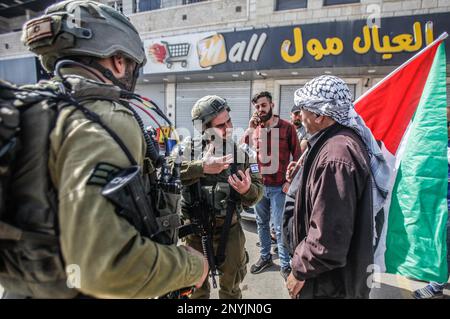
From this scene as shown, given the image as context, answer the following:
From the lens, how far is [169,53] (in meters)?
10.4

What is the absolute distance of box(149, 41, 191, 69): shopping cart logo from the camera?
10070 millimetres

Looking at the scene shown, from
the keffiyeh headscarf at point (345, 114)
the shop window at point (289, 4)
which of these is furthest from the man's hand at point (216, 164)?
the shop window at point (289, 4)

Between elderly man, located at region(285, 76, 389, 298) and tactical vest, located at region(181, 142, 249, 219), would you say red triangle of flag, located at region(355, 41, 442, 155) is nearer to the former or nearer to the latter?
elderly man, located at region(285, 76, 389, 298)

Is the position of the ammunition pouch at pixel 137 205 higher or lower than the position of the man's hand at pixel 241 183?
higher

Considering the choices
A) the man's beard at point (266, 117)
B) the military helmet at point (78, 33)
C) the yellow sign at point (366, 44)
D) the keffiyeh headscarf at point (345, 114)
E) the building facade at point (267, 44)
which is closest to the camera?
the military helmet at point (78, 33)

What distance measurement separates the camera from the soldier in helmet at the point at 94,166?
2.48ft

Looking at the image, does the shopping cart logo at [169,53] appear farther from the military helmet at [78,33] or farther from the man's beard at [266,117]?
the military helmet at [78,33]

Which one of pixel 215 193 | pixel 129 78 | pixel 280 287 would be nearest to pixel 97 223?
pixel 129 78

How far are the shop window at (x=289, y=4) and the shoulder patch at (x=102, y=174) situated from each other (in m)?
10.4

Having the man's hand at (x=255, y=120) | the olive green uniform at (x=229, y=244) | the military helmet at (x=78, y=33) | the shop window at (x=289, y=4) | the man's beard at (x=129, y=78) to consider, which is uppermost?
the shop window at (x=289, y=4)

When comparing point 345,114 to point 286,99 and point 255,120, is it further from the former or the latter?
point 286,99

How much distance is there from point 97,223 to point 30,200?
27 cm

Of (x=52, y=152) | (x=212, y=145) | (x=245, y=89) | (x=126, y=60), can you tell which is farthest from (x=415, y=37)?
(x=52, y=152)

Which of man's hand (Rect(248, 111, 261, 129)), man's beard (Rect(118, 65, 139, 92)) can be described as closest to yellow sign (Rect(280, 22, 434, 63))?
man's hand (Rect(248, 111, 261, 129))
